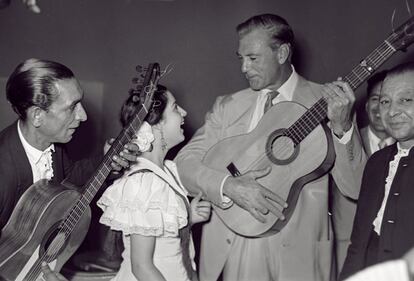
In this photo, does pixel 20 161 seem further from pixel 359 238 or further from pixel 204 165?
pixel 359 238

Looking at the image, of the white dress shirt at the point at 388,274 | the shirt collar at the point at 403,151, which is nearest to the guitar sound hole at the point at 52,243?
the shirt collar at the point at 403,151

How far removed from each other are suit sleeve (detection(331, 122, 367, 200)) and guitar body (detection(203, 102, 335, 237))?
0.19 feet

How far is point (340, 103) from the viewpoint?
261 cm

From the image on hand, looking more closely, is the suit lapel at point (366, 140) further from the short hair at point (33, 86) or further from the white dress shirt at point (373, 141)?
the short hair at point (33, 86)

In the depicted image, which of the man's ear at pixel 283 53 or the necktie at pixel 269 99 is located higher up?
the man's ear at pixel 283 53

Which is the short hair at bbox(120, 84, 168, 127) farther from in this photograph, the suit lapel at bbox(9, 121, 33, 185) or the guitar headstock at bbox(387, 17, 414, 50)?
the guitar headstock at bbox(387, 17, 414, 50)

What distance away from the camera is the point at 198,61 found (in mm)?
4332

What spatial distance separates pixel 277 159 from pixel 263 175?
0.36 feet

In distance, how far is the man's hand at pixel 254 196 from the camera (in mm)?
2783

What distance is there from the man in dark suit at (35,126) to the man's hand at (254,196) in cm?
56

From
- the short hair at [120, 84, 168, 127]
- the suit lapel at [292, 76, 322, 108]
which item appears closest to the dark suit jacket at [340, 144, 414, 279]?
the suit lapel at [292, 76, 322, 108]

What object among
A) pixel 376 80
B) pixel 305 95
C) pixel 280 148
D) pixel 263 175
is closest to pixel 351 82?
pixel 305 95

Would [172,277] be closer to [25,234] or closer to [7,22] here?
[25,234]

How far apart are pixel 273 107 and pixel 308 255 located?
777mm
